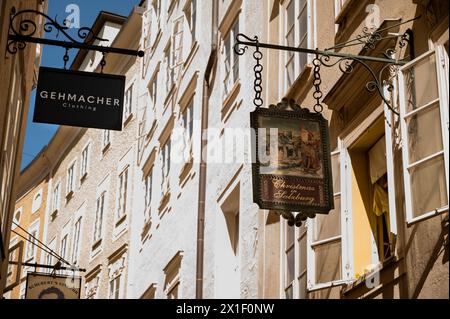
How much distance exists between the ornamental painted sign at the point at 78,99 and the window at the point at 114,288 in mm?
14394

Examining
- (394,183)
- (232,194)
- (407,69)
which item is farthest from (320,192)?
(232,194)

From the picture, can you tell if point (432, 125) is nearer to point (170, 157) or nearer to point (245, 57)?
point (245, 57)

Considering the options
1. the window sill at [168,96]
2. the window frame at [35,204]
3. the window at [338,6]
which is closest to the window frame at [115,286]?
the window sill at [168,96]

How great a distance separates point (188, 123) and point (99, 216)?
8417 millimetres

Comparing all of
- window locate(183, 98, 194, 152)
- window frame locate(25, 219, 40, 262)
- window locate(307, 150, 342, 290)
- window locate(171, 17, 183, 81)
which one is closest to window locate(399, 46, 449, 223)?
window locate(307, 150, 342, 290)

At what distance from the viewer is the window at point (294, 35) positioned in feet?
44.3

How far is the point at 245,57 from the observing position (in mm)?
16453

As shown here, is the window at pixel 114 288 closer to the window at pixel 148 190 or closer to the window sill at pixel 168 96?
the window at pixel 148 190

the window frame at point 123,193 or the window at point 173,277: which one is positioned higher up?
the window frame at point 123,193

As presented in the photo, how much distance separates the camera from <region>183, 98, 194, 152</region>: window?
64.6ft

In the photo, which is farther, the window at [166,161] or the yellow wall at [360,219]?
the window at [166,161]

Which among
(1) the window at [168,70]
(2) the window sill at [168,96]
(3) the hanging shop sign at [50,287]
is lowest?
(3) the hanging shop sign at [50,287]

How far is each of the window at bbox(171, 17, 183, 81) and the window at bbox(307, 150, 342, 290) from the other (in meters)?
11.0

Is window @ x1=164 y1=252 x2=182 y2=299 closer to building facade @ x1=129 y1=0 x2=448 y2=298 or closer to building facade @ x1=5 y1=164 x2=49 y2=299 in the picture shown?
building facade @ x1=129 y1=0 x2=448 y2=298
